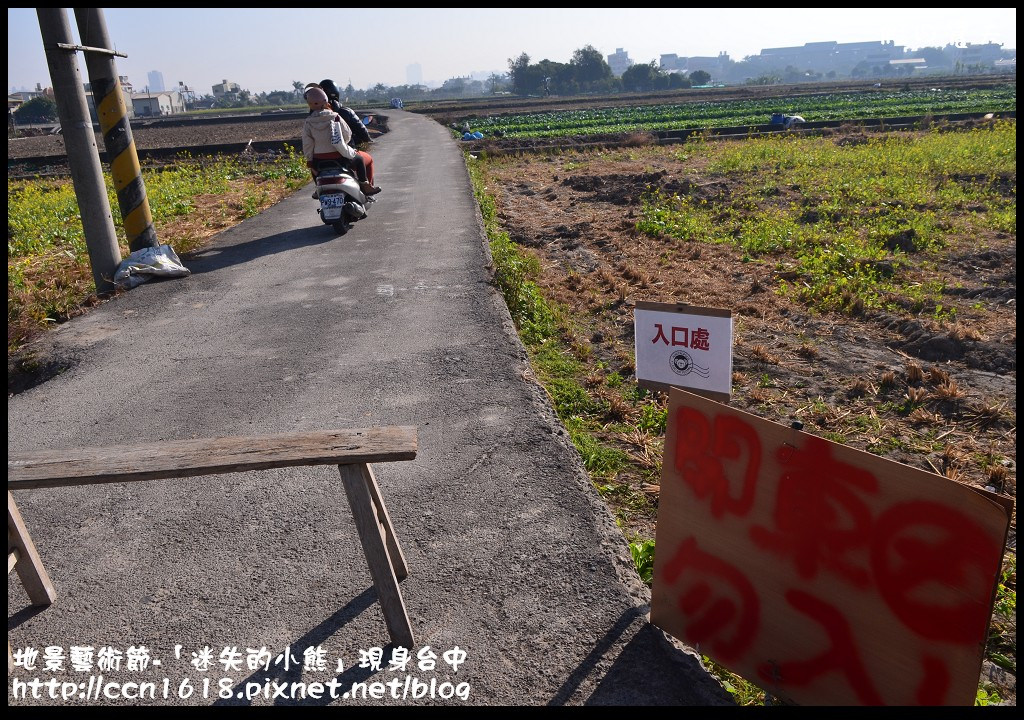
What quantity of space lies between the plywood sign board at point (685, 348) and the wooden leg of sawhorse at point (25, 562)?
9.04 feet

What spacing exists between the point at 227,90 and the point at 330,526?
175512 millimetres

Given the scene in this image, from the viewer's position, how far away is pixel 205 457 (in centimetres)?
254

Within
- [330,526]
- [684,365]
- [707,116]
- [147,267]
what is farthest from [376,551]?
[707,116]

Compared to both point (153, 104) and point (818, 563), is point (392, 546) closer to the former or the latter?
point (818, 563)

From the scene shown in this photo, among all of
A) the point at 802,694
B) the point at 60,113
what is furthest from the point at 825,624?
the point at 60,113

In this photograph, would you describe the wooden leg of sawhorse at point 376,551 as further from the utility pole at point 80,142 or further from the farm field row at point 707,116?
the farm field row at point 707,116

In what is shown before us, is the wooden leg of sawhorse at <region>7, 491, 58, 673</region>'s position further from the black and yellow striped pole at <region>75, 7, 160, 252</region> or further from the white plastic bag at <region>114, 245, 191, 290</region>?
the black and yellow striped pole at <region>75, 7, 160, 252</region>

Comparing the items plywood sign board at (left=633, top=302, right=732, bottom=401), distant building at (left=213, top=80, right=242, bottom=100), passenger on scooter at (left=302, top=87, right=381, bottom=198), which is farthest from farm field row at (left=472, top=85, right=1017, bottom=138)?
distant building at (left=213, top=80, right=242, bottom=100)

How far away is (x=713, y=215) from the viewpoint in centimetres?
1241

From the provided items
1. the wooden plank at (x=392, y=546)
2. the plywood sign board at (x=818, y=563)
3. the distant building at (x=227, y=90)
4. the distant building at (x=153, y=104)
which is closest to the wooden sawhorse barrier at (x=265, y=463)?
the wooden plank at (x=392, y=546)

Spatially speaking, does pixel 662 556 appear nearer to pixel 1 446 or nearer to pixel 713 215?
pixel 1 446

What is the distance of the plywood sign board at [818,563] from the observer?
76.9 inches

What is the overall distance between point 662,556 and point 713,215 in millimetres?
10678

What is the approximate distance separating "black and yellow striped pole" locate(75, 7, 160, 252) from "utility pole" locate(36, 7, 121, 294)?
0.80ft
